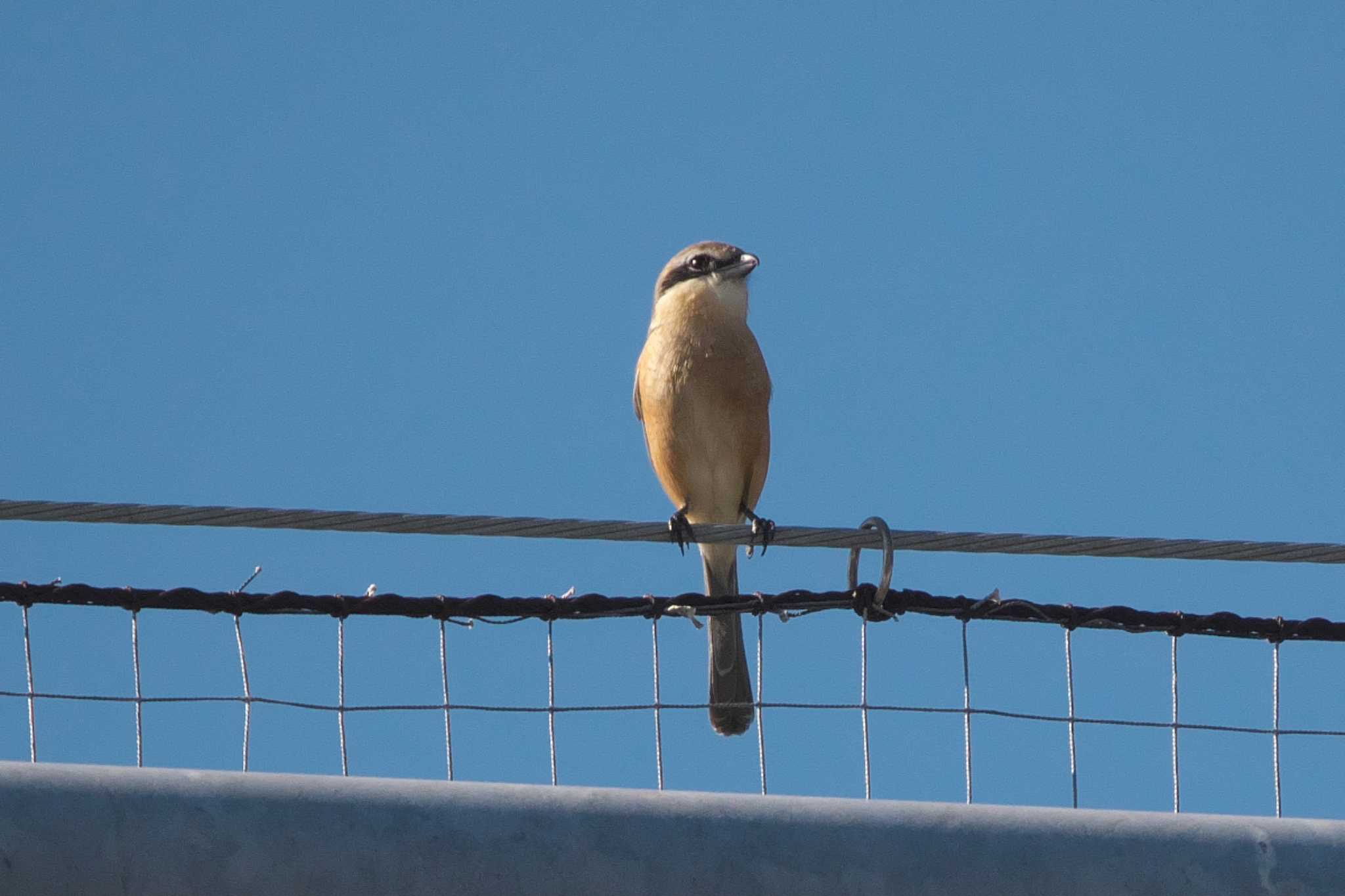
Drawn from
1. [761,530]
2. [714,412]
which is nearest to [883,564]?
[761,530]

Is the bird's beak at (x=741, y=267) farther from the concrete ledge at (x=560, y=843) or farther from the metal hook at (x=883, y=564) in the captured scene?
the concrete ledge at (x=560, y=843)

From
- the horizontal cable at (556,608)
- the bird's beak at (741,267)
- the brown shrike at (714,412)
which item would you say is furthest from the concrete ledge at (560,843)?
the bird's beak at (741,267)

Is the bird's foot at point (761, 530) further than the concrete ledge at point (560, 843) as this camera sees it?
Yes

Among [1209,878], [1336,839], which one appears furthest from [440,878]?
[1336,839]

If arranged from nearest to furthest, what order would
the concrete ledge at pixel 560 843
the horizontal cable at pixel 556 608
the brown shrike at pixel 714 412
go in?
the concrete ledge at pixel 560 843, the horizontal cable at pixel 556 608, the brown shrike at pixel 714 412

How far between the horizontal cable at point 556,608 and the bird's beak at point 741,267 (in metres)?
4.00

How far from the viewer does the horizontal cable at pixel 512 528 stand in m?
3.90

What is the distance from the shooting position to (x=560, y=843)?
247 centimetres

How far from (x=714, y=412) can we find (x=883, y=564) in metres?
3.37

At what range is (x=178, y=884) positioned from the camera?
2.46m

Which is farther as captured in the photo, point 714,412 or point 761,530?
point 714,412

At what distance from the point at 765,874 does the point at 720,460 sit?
495 cm

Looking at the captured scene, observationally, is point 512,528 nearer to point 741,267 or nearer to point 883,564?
point 883,564

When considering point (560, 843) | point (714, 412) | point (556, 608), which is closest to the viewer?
point (560, 843)
